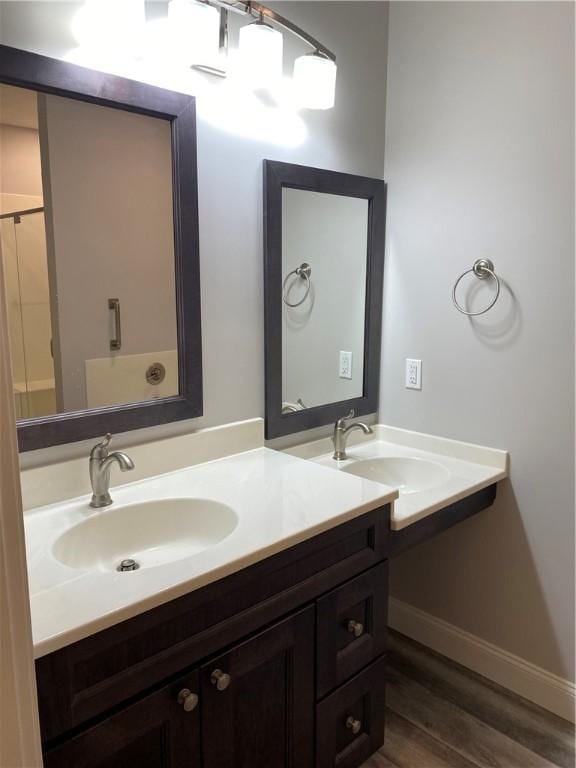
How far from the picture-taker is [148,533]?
1.45 m

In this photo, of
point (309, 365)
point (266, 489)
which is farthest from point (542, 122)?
point (266, 489)

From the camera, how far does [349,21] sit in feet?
6.33

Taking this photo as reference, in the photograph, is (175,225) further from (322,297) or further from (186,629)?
(186,629)

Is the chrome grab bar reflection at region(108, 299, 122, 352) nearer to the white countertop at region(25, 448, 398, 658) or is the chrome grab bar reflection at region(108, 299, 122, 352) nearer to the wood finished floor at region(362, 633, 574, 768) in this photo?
the white countertop at region(25, 448, 398, 658)

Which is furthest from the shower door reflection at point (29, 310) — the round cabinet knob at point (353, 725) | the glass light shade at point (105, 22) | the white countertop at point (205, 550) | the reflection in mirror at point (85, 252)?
the round cabinet knob at point (353, 725)

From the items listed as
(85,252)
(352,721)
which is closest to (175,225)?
(85,252)

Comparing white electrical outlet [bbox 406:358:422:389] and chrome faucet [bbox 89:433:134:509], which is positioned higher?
white electrical outlet [bbox 406:358:422:389]

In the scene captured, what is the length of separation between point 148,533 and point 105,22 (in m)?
1.22

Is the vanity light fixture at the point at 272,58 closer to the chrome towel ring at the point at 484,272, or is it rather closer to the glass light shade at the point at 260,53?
the glass light shade at the point at 260,53

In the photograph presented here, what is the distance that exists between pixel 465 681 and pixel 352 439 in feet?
3.09

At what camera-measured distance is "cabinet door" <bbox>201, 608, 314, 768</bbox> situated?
3.84 feet

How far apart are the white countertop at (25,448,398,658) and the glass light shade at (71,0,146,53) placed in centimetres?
111

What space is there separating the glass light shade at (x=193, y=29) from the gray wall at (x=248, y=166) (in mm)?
127

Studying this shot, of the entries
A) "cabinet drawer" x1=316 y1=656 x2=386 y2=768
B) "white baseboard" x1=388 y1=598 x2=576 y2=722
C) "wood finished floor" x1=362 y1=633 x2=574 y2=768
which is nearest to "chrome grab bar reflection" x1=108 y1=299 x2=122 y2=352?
"cabinet drawer" x1=316 y1=656 x2=386 y2=768
